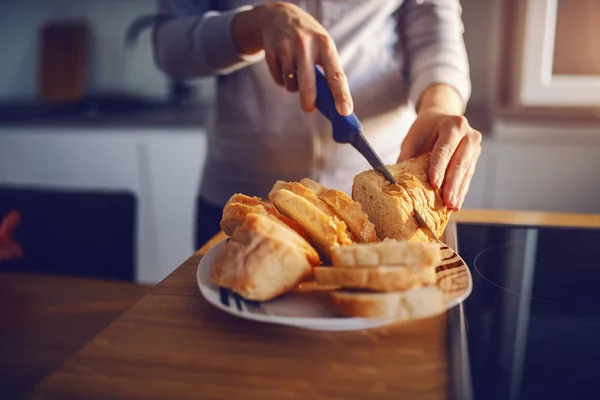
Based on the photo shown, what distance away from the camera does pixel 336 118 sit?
3.08 ft

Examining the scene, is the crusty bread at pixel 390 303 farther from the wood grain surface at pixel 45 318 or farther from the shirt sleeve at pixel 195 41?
the shirt sleeve at pixel 195 41

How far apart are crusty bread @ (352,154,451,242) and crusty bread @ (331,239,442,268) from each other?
0.56 feet

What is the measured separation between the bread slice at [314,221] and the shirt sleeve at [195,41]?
0.52 meters

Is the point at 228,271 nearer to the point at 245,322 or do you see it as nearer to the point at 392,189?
the point at 245,322

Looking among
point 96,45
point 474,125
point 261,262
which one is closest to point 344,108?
point 261,262

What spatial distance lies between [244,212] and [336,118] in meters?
0.26

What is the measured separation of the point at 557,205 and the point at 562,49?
0.61 m

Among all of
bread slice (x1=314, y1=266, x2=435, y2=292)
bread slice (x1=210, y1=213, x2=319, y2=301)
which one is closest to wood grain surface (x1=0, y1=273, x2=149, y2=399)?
bread slice (x1=210, y1=213, x2=319, y2=301)

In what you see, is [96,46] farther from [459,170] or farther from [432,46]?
[459,170]

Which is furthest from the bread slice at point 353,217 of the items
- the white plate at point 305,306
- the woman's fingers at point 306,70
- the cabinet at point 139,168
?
the cabinet at point 139,168

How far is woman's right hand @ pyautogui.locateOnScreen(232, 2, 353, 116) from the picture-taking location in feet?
3.01

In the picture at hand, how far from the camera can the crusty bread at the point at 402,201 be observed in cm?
81

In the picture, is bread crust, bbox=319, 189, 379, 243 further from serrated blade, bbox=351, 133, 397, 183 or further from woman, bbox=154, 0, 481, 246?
woman, bbox=154, 0, 481, 246

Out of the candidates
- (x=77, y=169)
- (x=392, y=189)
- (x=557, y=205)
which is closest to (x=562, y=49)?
(x=557, y=205)
